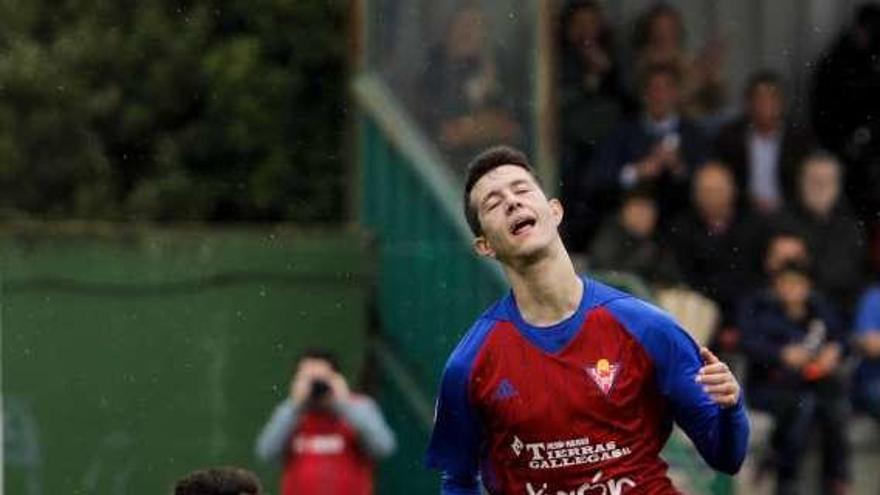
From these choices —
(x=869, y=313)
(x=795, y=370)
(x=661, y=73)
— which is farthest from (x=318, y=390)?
(x=869, y=313)

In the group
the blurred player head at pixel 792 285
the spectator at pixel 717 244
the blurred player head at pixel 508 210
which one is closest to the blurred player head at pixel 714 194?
the spectator at pixel 717 244

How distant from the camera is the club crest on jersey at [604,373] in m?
7.77

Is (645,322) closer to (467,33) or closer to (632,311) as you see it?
(632,311)

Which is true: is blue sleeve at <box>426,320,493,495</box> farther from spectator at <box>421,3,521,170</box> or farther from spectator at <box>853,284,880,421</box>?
spectator at <box>421,3,521,170</box>

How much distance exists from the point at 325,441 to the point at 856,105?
362 centimetres

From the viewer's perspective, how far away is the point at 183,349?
16266 mm

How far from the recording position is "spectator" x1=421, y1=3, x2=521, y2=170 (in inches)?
573

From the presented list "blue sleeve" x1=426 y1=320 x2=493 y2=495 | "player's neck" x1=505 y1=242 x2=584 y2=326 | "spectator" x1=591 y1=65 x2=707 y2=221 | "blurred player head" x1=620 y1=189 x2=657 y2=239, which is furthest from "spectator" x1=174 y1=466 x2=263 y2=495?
"spectator" x1=591 y1=65 x2=707 y2=221

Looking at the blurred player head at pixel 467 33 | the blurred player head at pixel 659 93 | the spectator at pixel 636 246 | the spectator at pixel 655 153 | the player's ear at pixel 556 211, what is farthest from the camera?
the blurred player head at pixel 659 93

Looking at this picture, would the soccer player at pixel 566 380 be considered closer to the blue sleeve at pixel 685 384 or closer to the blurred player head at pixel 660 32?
the blue sleeve at pixel 685 384

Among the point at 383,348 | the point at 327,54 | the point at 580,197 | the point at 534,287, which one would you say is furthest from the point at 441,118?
the point at 327,54

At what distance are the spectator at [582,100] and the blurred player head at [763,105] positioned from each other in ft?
2.51

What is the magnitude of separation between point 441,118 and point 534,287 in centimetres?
741

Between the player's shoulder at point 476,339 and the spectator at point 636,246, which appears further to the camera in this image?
the spectator at point 636,246
